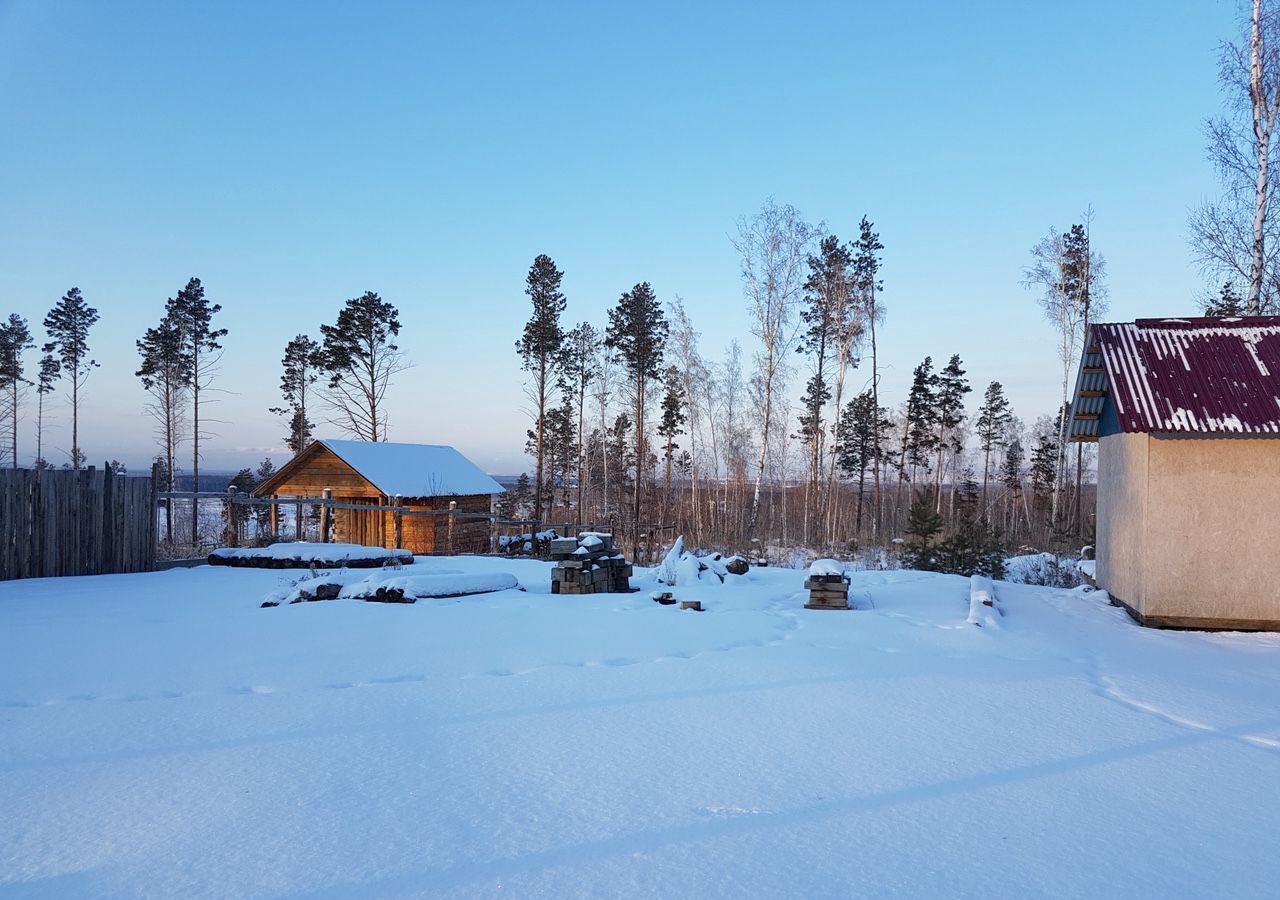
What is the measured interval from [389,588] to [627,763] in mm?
6527

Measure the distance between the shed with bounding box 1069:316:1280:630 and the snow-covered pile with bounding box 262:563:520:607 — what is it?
350 inches

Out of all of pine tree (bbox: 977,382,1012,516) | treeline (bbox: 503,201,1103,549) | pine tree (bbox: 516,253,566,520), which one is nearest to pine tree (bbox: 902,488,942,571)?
treeline (bbox: 503,201,1103,549)

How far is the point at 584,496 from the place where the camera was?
39.8 meters

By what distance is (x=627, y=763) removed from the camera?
3.69 meters

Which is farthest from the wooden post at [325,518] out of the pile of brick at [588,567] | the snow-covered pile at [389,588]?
the pile of brick at [588,567]

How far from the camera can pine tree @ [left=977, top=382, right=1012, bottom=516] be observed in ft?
141

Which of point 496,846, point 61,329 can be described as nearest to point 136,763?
point 496,846

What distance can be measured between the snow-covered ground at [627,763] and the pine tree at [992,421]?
129 feet

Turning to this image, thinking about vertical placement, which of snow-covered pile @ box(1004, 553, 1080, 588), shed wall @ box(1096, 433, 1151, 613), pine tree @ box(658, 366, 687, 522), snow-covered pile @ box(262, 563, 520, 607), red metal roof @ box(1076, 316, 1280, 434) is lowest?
snow-covered pile @ box(1004, 553, 1080, 588)

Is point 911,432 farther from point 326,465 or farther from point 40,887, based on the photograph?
point 40,887

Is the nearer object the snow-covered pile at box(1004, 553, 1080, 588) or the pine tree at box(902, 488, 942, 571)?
the snow-covered pile at box(1004, 553, 1080, 588)

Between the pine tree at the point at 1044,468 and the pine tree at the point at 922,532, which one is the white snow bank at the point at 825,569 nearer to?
the pine tree at the point at 922,532

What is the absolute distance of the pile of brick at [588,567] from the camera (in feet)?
34.3

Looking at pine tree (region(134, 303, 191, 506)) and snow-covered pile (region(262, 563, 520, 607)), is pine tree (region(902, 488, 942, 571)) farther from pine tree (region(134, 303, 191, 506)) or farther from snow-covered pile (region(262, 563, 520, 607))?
pine tree (region(134, 303, 191, 506))
